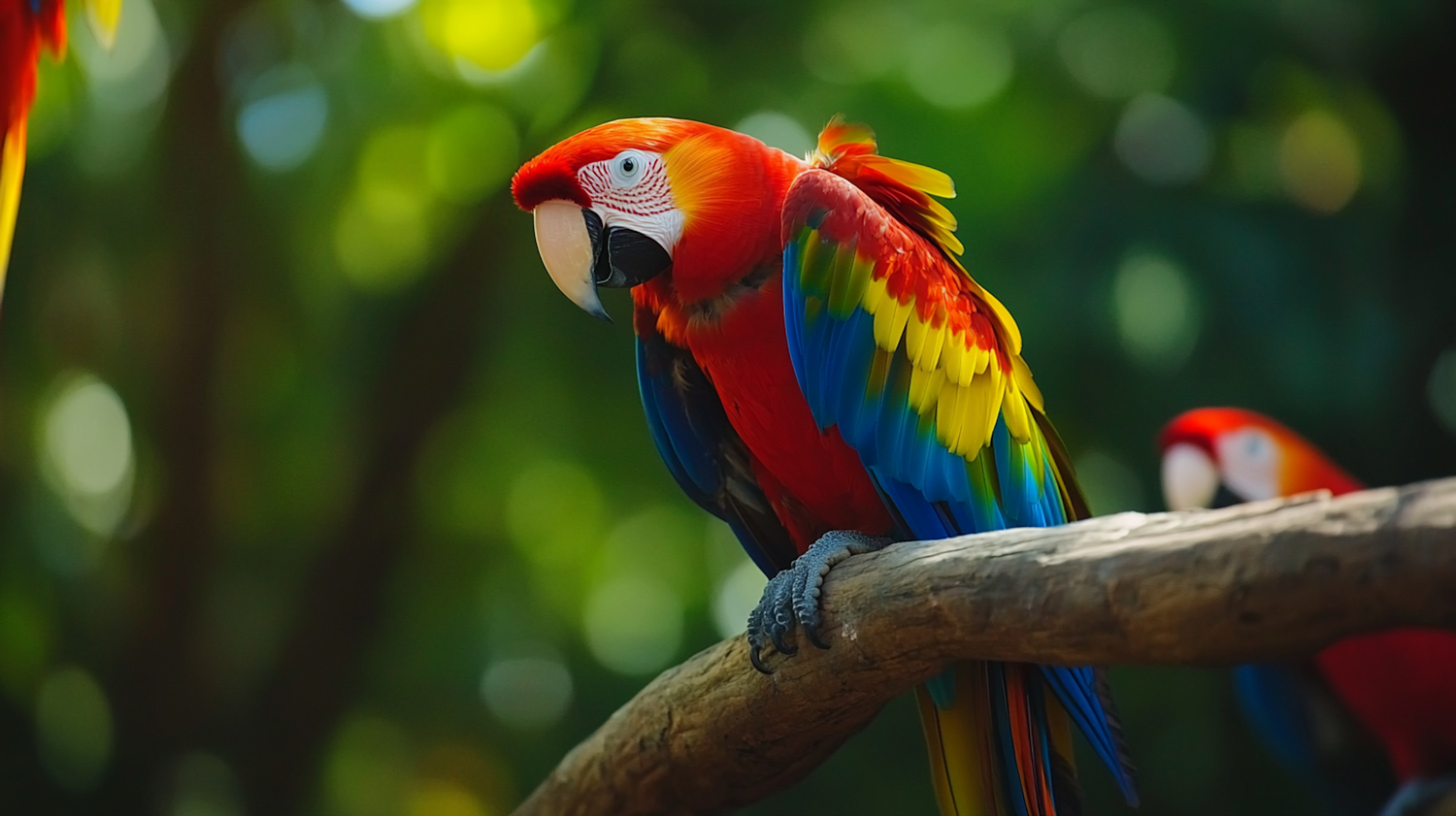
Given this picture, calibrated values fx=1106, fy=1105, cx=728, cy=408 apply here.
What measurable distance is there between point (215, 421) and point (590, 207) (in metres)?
1.85

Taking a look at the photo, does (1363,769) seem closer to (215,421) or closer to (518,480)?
(518,480)

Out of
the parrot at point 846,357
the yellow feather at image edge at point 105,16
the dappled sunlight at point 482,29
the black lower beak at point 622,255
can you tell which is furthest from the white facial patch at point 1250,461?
→ the yellow feather at image edge at point 105,16

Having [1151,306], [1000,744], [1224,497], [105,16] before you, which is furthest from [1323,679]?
[105,16]

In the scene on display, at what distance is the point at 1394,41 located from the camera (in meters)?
2.96

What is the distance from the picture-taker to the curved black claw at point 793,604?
49.9 inches

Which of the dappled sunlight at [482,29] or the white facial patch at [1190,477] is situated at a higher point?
the dappled sunlight at [482,29]

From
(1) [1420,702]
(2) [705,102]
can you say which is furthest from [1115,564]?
(2) [705,102]

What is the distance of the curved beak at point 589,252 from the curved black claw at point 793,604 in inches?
16.3

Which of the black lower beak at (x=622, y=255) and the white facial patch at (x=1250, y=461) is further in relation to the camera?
the white facial patch at (x=1250, y=461)

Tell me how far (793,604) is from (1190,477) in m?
1.70

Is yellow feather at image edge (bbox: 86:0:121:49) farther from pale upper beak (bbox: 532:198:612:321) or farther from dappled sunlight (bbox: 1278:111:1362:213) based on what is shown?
dappled sunlight (bbox: 1278:111:1362:213)

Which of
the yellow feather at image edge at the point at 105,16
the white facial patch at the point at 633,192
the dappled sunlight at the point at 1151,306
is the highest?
the yellow feather at image edge at the point at 105,16

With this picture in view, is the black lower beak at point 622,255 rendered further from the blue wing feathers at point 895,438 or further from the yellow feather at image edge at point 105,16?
the yellow feather at image edge at point 105,16

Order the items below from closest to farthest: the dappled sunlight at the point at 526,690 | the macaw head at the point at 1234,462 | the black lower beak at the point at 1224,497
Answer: the macaw head at the point at 1234,462 → the black lower beak at the point at 1224,497 → the dappled sunlight at the point at 526,690
